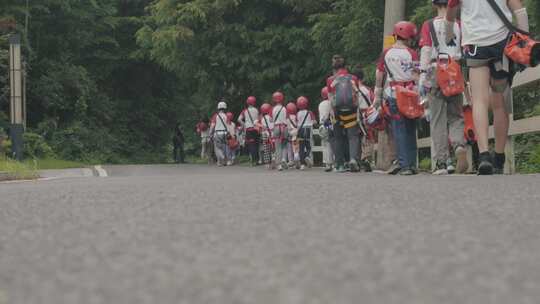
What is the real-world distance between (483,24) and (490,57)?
0.33 m

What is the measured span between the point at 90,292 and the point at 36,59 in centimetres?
3516

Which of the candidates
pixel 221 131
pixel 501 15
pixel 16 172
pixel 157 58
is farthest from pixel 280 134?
pixel 501 15

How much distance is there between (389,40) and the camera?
52.3ft

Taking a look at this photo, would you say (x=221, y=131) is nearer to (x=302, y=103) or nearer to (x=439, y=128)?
(x=302, y=103)

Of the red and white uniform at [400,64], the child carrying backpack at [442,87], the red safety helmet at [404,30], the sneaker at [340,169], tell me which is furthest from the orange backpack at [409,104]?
the sneaker at [340,169]

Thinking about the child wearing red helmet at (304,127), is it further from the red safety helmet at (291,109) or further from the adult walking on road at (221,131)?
the adult walking on road at (221,131)

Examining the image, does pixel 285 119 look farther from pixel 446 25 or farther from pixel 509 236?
pixel 509 236

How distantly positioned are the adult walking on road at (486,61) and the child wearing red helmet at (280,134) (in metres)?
12.4

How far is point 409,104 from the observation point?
12.0 metres

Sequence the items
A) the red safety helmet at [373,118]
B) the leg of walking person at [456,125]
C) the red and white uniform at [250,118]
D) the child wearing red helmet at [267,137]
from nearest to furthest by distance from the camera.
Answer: the leg of walking person at [456,125] → the red safety helmet at [373,118] → the child wearing red helmet at [267,137] → the red and white uniform at [250,118]

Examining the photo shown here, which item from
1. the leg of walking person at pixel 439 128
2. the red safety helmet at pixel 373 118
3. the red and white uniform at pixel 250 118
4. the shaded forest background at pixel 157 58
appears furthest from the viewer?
the red and white uniform at pixel 250 118

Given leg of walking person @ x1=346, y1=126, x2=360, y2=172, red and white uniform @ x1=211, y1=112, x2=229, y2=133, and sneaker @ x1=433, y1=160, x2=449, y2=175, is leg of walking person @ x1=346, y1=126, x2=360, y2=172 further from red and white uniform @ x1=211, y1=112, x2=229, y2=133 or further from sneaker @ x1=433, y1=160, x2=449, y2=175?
red and white uniform @ x1=211, y1=112, x2=229, y2=133

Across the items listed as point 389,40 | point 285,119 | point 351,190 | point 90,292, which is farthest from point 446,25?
point 285,119

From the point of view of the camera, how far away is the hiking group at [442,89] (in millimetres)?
9805
